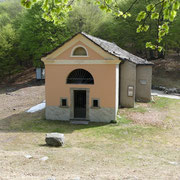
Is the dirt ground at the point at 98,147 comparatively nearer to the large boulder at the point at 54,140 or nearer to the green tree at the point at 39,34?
the large boulder at the point at 54,140

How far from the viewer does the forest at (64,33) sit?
30469mm

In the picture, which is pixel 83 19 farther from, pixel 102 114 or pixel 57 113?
pixel 102 114

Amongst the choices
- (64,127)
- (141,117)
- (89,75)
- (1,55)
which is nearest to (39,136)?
(64,127)

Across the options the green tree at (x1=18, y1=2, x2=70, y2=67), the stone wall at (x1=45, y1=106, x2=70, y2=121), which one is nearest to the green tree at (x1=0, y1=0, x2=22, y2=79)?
the green tree at (x1=18, y1=2, x2=70, y2=67)

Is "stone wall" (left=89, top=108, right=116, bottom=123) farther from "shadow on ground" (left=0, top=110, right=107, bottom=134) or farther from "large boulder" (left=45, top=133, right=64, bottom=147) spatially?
"large boulder" (left=45, top=133, right=64, bottom=147)

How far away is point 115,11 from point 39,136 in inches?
332

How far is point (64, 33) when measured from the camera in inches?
1265

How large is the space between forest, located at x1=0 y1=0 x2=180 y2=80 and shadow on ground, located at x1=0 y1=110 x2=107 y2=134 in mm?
16887

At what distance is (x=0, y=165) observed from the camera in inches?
251

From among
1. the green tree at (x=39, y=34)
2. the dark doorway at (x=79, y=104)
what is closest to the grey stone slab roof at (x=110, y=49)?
the dark doorway at (x=79, y=104)

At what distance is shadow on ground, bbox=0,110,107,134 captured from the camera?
13.0 m

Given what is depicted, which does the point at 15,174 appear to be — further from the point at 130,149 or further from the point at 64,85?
the point at 64,85

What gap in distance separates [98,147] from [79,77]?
610cm

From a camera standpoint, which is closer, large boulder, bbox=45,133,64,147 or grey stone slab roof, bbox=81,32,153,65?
large boulder, bbox=45,133,64,147
